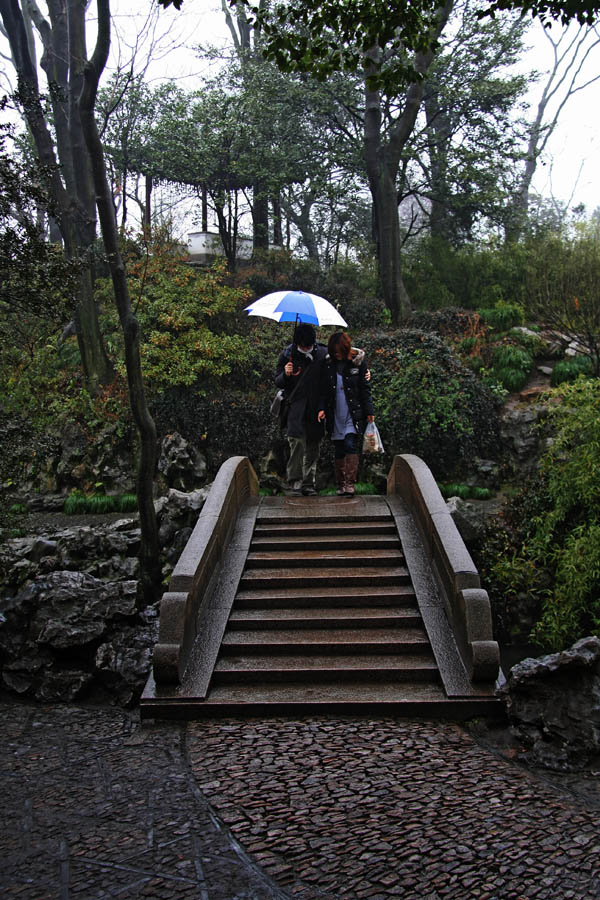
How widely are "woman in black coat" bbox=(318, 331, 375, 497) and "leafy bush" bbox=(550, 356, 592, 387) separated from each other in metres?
6.16

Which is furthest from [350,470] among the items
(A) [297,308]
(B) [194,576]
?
(B) [194,576]

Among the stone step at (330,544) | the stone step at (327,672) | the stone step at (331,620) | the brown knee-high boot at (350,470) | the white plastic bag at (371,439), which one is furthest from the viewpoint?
the brown knee-high boot at (350,470)

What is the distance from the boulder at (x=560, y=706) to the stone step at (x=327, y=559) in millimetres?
2295

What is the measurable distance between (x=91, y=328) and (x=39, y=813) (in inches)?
457

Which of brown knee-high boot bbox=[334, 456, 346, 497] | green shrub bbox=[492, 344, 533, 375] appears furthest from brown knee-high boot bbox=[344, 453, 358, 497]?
green shrub bbox=[492, 344, 533, 375]

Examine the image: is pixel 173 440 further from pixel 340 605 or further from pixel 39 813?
pixel 39 813

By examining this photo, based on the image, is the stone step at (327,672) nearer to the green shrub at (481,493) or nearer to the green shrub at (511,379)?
the green shrub at (481,493)

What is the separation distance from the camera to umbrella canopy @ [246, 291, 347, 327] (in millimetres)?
9086

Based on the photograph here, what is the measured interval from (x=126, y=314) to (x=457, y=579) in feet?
15.4

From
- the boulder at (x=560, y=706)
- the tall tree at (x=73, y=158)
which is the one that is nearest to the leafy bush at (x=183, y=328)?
the tall tree at (x=73, y=158)

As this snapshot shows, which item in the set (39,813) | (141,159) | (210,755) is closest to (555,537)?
(210,755)

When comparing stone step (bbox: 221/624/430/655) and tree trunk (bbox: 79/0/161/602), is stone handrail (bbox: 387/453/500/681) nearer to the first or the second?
stone step (bbox: 221/624/430/655)

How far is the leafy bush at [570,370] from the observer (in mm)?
13789

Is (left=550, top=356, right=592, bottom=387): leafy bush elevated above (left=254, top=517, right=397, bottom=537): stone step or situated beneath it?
elevated above
